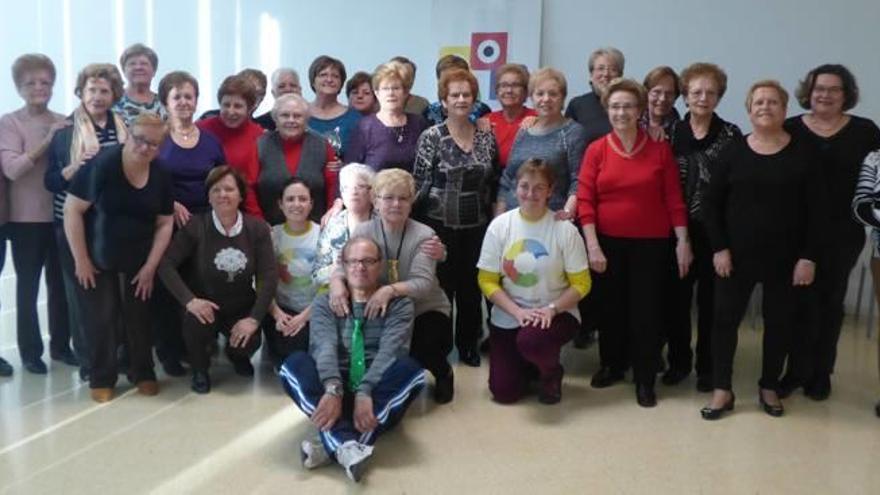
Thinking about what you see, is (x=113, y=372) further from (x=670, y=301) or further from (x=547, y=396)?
(x=670, y=301)

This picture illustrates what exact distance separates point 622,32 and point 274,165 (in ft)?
9.03

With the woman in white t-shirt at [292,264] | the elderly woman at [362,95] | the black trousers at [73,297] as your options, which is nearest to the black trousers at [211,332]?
the woman in white t-shirt at [292,264]

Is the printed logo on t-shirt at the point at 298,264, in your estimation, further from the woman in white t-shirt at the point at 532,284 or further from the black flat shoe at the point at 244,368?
the woman in white t-shirt at the point at 532,284

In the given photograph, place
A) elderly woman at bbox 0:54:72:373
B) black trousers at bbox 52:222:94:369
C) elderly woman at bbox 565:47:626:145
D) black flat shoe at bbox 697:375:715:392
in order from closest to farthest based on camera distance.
A: black trousers at bbox 52:222:94:369
elderly woman at bbox 0:54:72:373
black flat shoe at bbox 697:375:715:392
elderly woman at bbox 565:47:626:145

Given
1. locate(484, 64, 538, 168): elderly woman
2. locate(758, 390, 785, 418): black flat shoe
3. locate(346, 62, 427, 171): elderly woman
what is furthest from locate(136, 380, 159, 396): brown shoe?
locate(758, 390, 785, 418): black flat shoe

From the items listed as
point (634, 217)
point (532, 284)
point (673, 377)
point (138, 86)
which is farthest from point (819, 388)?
point (138, 86)

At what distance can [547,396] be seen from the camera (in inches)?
126

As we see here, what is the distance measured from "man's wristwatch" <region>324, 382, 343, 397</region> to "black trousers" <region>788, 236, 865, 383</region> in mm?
1790

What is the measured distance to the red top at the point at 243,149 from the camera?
3451 millimetres

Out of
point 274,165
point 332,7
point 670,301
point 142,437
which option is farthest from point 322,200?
point 332,7

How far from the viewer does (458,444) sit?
280 centimetres

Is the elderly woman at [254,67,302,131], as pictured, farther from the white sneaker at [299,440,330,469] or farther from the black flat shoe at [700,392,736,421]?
the black flat shoe at [700,392,736,421]

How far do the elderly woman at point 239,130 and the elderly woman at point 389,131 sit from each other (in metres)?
0.45

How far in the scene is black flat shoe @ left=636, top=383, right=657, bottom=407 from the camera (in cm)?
320
